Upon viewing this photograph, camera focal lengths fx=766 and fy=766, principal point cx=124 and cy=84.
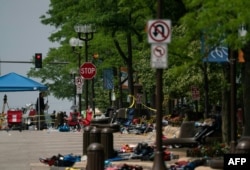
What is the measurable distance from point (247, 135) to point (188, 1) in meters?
4.33

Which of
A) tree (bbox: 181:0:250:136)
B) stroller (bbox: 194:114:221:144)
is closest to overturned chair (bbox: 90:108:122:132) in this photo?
stroller (bbox: 194:114:221:144)

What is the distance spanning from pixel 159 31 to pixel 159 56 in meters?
0.54

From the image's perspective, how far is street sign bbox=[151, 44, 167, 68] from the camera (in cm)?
1614

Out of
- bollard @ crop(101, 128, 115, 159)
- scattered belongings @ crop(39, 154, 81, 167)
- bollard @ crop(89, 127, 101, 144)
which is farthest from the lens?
bollard @ crop(89, 127, 101, 144)

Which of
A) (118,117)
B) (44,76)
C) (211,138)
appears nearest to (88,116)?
(118,117)

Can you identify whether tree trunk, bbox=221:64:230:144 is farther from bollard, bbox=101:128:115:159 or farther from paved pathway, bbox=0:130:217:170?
bollard, bbox=101:128:115:159

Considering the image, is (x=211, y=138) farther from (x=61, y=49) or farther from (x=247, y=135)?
(x=61, y=49)

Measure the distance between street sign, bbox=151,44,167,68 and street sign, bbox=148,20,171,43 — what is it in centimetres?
13

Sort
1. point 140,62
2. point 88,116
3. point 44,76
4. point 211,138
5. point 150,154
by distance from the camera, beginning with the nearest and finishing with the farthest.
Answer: point 150,154 → point 211,138 → point 88,116 → point 140,62 → point 44,76

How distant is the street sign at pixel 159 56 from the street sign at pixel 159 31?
13 centimetres

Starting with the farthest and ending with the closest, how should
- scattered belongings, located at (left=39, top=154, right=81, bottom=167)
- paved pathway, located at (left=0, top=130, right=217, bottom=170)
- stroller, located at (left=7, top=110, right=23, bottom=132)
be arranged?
stroller, located at (left=7, top=110, right=23, bottom=132), paved pathway, located at (left=0, top=130, right=217, bottom=170), scattered belongings, located at (left=39, top=154, right=81, bottom=167)

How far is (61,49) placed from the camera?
58.2 meters

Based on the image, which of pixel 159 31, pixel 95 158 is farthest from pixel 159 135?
pixel 159 31

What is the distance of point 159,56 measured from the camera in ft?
53.3
